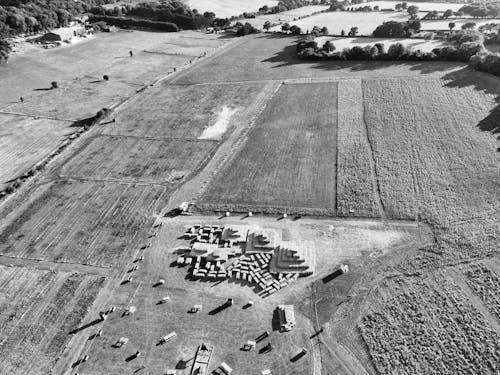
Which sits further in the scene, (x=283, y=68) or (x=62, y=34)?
(x=62, y=34)

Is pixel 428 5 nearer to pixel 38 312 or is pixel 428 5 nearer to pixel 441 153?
pixel 441 153

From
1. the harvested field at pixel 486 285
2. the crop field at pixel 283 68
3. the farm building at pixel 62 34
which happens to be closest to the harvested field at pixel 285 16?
the crop field at pixel 283 68

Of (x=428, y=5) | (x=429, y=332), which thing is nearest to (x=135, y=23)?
(x=428, y=5)

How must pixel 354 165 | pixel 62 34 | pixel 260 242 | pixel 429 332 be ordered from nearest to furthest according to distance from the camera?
pixel 429 332, pixel 260 242, pixel 354 165, pixel 62 34

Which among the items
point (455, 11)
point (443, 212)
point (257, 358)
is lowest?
point (257, 358)

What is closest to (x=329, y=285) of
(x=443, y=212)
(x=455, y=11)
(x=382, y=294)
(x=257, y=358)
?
(x=382, y=294)

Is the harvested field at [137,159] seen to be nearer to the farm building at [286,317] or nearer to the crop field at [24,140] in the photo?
the crop field at [24,140]

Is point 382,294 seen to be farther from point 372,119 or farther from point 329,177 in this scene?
point 372,119

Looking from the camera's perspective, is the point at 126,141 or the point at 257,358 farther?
the point at 126,141
